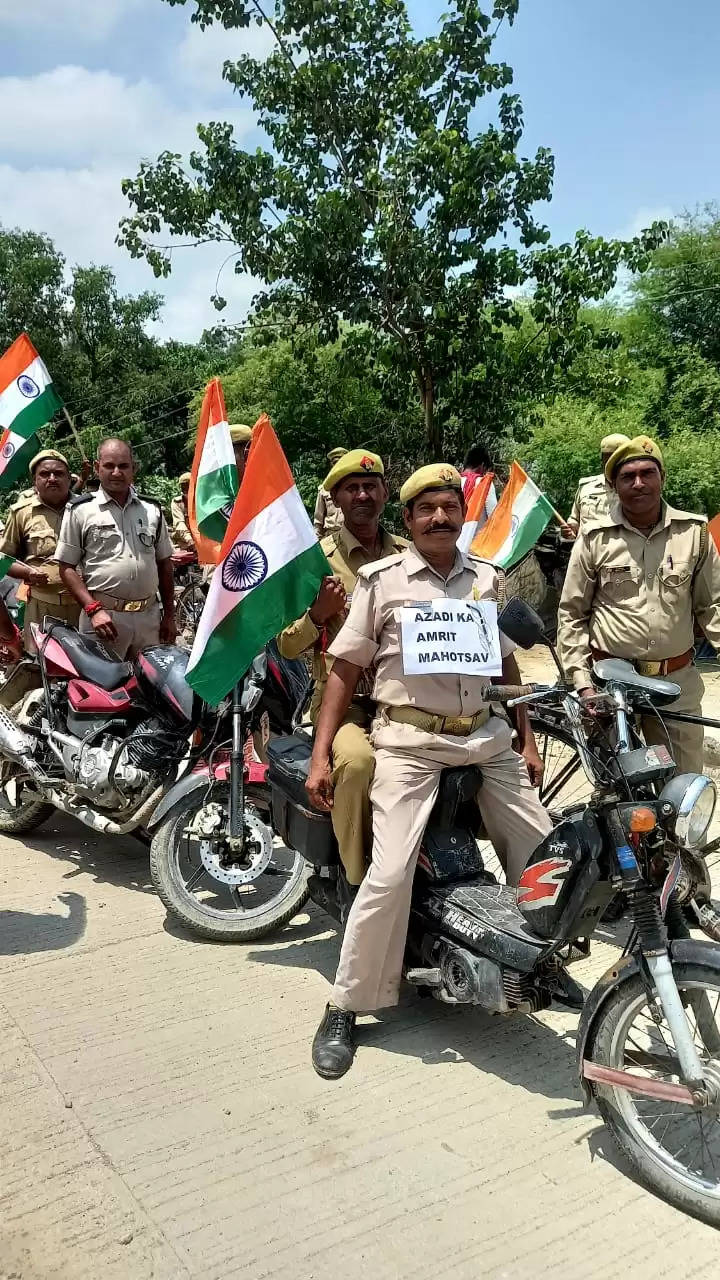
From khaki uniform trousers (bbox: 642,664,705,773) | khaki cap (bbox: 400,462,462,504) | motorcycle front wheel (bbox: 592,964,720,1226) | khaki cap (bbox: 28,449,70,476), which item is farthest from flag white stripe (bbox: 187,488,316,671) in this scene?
khaki cap (bbox: 28,449,70,476)

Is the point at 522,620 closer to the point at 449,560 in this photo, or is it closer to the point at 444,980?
the point at 449,560

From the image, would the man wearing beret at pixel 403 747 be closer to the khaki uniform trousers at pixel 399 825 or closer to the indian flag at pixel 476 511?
the khaki uniform trousers at pixel 399 825

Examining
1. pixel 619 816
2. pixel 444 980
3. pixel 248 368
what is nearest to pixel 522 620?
pixel 619 816

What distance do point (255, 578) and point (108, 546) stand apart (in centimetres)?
203

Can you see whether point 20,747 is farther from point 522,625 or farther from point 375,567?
point 522,625

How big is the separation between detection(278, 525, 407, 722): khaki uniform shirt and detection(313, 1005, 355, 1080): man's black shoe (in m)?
A: 1.23

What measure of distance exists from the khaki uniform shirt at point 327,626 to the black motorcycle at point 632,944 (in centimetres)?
103

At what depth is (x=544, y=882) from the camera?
9.12ft

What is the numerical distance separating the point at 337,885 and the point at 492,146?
25.7ft

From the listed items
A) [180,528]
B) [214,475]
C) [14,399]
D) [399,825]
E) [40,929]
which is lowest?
[40,929]

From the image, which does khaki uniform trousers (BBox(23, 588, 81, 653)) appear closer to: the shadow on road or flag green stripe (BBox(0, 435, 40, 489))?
flag green stripe (BBox(0, 435, 40, 489))

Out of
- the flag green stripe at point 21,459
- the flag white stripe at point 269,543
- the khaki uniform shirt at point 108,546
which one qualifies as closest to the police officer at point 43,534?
the flag green stripe at point 21,459

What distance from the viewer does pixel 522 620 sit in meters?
3.08

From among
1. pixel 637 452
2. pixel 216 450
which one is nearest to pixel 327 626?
pixel 216 450
